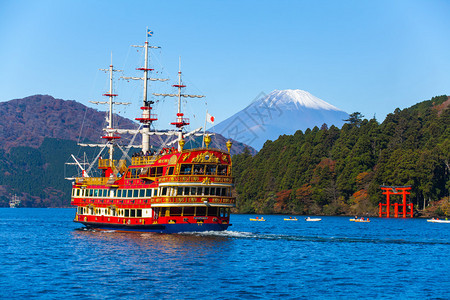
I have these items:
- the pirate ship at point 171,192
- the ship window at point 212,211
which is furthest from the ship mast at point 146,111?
the ship window at point 212,211

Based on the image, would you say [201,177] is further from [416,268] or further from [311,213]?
[311,213]

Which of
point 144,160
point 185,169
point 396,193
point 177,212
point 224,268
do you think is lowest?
point 224,268

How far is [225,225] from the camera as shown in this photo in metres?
64.8

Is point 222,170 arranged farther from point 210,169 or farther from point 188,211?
point 188,211

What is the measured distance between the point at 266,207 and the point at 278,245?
10136 centimetres

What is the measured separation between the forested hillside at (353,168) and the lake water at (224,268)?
65.7m

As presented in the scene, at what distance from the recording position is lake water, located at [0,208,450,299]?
35312 millimetres

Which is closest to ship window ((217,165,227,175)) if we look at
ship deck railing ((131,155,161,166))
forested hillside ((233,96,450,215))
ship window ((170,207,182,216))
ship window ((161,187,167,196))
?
ship window ((170,207,182,216))

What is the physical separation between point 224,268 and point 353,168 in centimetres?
10490

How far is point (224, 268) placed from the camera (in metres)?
43.6

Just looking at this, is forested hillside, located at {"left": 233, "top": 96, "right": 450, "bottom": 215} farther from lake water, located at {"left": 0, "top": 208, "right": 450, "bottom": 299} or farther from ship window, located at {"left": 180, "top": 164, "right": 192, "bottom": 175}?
ship window, located at {"left": 180, "top": 164, "right": 192, "bottom": 175}

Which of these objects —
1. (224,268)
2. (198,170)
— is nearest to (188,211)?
(198,170)

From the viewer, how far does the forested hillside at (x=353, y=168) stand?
419 ft

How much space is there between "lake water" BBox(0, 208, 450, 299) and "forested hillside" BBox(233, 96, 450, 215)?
65.7 m
